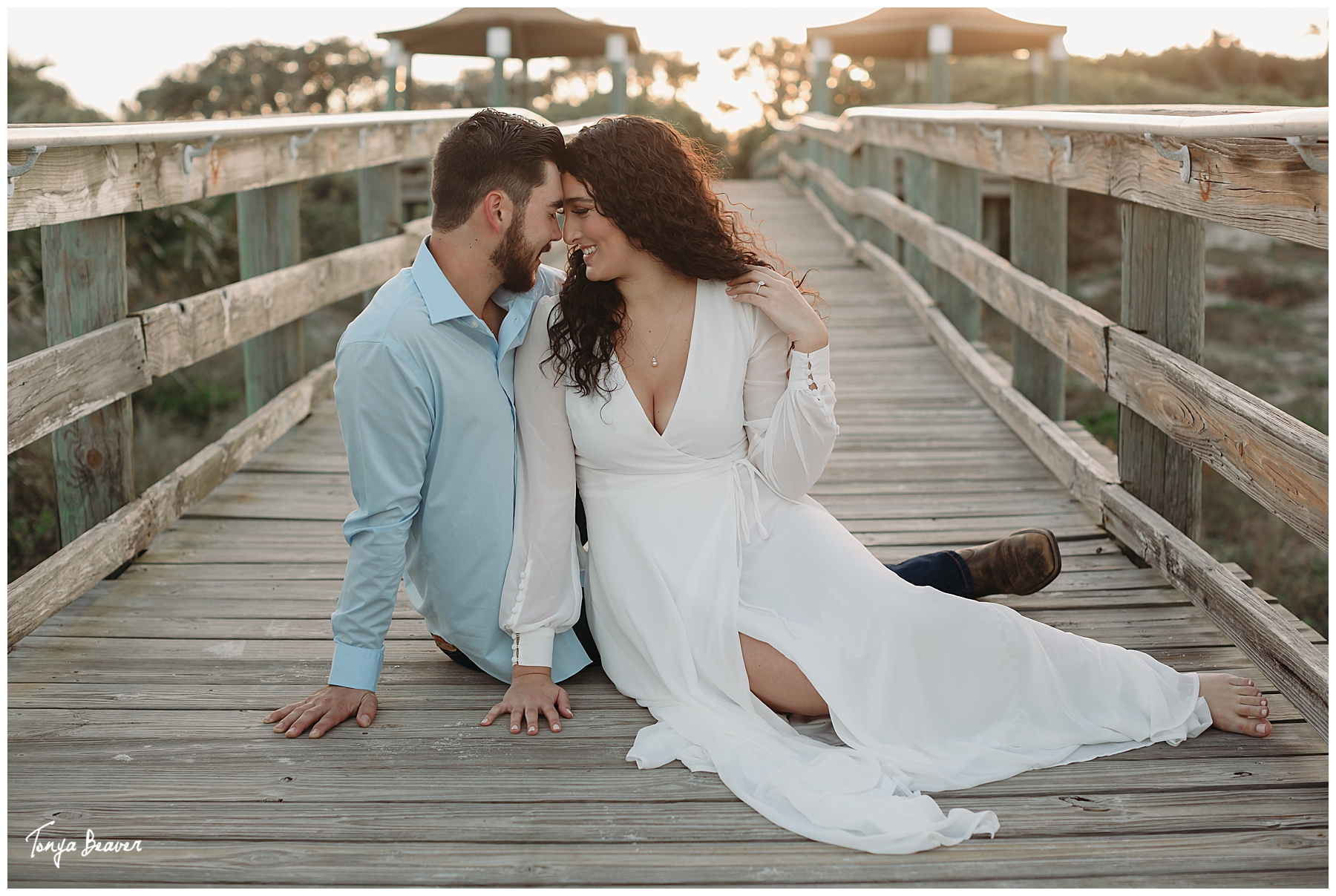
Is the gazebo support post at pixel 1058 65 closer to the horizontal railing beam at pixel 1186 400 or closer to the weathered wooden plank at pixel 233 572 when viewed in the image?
the horizontal railing beam at pixel 1186 400

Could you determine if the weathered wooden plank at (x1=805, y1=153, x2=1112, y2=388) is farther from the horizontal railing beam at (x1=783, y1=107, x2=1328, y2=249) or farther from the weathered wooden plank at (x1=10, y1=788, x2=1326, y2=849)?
the weathered wooden plank at (x1=10, y1=788, x2=1326, y2=849)

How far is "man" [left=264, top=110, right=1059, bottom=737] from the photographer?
2412mm

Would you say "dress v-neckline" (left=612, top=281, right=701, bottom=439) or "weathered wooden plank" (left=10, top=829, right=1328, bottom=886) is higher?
"dress v-neckline" (left=612, top=281, right=701, bottom=439)

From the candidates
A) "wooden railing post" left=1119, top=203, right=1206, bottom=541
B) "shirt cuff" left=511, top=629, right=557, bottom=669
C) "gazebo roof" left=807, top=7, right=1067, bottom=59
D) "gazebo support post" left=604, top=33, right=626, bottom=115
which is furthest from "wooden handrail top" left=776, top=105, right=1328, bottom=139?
"gazebo support post" left=604, top=33, right=626, bottom=115

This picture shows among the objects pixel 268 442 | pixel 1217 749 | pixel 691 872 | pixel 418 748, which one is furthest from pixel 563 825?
pixel 268 442

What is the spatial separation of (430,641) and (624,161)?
132cm

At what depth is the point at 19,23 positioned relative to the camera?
12703mm

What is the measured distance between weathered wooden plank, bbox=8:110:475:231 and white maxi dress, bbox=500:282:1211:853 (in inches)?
48.1

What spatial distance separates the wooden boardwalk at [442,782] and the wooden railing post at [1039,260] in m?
1.32

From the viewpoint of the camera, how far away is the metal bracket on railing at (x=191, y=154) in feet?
11.5

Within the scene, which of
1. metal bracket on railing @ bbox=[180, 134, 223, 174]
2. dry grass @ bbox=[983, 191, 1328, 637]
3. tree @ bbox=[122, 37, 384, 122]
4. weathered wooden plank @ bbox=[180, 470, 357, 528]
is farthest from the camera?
tree @ bbox=[122, 37, 384, 122]

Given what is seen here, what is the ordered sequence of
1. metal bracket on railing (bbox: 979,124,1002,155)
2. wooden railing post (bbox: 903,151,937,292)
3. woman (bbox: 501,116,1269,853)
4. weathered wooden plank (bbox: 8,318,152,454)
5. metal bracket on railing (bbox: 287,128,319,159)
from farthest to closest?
wooden railing post (bbox: 903,151,937,292), metal bracket on railing (bbox: 979,124,1002,155), metal bracket on railing (bbox: 287,128,319,159), weathered wooden plank (bbox: 8,318,152,454), woman (bbox: 501,116,1269,853)

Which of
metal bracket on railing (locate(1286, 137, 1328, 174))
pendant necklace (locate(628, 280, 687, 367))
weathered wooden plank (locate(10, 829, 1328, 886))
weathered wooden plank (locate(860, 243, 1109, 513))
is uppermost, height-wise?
metal bracket on railing (locate(1286, 137, 1328, 174))

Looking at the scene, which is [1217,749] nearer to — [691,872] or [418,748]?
[691,872]
